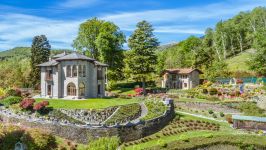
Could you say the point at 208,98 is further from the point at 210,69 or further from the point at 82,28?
the point at 82,28

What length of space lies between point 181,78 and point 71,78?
1058 inches

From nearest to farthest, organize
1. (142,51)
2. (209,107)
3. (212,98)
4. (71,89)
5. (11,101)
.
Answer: (11,101) < (209,107) < (71,89) < (212,98) < (142,51)

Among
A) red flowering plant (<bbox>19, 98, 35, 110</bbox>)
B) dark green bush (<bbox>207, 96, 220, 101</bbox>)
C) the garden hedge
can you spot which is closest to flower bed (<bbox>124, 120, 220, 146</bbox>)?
the garden hedge

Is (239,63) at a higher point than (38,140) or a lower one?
higher

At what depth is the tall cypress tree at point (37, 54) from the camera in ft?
218

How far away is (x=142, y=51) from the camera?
5894 centimetres

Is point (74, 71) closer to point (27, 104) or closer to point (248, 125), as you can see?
point (27, 104)

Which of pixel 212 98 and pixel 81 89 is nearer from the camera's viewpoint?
pixel 81 89

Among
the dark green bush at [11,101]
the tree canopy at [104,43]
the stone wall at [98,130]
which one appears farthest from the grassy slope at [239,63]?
the dark green bush at [11,101]

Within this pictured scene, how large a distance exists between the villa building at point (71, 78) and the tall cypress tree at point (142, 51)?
8907mm

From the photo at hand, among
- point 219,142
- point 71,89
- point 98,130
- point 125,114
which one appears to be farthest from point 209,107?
point 71,89

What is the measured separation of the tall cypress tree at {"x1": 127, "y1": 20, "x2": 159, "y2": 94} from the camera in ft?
190

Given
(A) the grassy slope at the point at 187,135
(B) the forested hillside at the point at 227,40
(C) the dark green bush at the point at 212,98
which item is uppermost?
(B) the forested hillside at the point at 227,40

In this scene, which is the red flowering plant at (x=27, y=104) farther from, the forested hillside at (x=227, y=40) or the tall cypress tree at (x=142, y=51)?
the forested hillside at (x=227, y=40)
